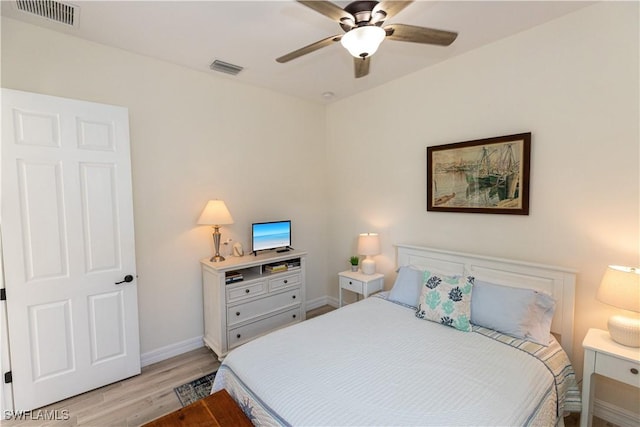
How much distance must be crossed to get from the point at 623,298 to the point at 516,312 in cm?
56

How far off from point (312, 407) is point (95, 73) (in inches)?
117

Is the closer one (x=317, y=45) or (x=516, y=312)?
(x=317, y=45)

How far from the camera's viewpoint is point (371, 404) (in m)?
1.39

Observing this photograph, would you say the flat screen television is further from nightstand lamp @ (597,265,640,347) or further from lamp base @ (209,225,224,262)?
nightstand lamp @ (597,265,640,347)

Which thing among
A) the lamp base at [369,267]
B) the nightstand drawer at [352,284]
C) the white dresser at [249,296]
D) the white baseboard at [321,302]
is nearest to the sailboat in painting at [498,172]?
the lamp base at [369,267]

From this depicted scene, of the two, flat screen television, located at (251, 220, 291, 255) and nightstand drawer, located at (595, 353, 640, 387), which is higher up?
flat screen television, located at (251, 220, 291, 255)

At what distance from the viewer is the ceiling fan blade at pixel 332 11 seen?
1.42 m

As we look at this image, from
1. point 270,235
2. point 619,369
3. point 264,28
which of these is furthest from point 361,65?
point 619,369

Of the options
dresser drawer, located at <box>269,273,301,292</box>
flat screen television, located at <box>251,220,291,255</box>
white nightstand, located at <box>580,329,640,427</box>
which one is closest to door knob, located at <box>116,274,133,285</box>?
flat screen television, located at <box>251,220,291,255</box>

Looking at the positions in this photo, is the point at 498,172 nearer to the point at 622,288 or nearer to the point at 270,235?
the point at 622,288

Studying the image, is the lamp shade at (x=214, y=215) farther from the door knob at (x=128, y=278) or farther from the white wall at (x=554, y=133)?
the white wall at (x=554, y=133)

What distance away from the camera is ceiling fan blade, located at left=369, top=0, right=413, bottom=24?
4.76ft

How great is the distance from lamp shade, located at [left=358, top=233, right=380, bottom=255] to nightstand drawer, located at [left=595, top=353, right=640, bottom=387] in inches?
74.6

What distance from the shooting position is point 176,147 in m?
2.89
